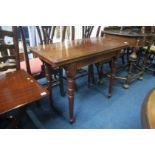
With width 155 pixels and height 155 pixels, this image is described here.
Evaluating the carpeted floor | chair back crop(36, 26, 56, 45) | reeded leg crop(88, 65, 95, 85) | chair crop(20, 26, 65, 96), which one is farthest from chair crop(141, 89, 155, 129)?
chair back crop(36, 26, 56, 45)

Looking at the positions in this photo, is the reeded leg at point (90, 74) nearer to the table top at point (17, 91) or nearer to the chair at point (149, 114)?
the table top at point (17, 91)

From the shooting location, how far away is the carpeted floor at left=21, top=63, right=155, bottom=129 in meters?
1.51

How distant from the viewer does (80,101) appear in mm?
1900

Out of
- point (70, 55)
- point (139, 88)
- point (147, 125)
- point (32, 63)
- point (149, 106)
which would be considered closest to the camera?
point (147, 125)

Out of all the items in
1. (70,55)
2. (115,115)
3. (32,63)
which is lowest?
(115,115)

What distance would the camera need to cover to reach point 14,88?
109cm

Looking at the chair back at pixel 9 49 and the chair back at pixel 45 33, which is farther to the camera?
the chair back at pixel 45 33

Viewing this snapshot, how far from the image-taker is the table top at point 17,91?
0.92 meters

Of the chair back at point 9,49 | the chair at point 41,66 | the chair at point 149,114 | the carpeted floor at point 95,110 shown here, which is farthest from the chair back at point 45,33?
the chair at point 149,114

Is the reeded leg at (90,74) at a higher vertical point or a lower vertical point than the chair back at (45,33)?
lower
